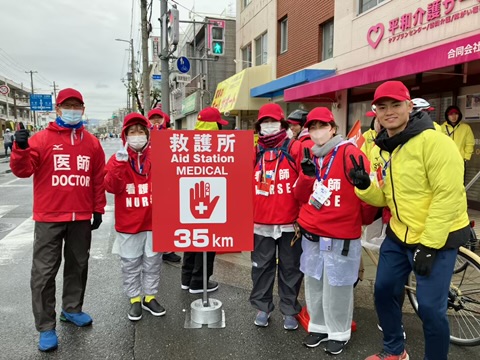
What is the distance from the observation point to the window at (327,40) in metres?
11.5

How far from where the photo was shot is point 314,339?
3.22m

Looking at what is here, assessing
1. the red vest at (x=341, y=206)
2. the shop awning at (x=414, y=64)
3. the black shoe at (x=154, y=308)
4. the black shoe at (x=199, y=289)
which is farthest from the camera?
the shop awning at (x=414, y=64)

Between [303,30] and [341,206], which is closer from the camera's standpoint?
[341,206]

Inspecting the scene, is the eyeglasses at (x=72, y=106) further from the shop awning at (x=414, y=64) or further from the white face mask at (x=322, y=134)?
the shop awning at (x=414, y=64)

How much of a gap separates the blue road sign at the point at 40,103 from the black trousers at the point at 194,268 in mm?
42562

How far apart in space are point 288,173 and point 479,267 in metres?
1.66

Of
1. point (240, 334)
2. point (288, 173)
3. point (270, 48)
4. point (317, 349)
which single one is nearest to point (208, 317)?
point (240, 334)

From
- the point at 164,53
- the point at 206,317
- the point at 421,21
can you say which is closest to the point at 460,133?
the point at 421,21

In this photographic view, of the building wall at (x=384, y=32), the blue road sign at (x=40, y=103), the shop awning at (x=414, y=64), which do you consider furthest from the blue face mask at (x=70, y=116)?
the blue road sign at (x=40, y=103)

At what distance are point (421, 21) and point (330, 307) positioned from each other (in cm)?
687

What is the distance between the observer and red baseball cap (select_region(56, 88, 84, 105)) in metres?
3.29

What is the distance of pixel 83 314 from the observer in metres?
3.57

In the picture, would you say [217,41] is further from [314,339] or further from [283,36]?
[314,339]

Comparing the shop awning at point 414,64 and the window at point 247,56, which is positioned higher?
the window at point 247,56
